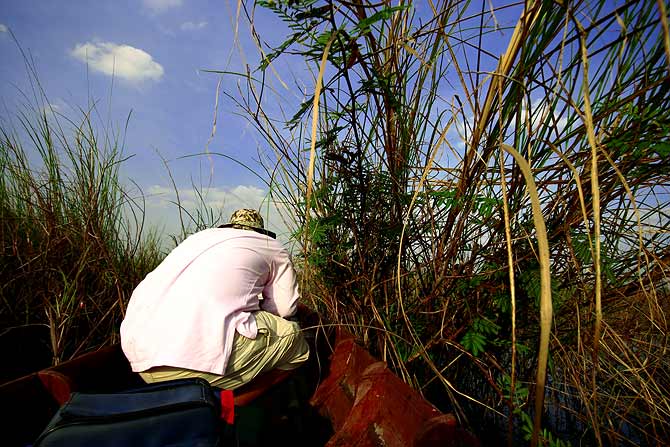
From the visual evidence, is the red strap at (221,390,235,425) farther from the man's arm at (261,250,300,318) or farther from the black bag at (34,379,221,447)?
the man's arm at (261,250,300,318)

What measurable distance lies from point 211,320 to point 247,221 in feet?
3.16

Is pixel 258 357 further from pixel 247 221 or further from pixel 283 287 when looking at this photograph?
pixel 247 221

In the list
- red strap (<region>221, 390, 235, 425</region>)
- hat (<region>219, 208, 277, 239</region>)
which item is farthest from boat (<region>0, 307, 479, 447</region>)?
hat (<region>219, 208, 277, 239</region>)

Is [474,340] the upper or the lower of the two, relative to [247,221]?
lower

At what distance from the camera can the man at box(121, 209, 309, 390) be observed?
1.96m

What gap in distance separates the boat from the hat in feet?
2.80

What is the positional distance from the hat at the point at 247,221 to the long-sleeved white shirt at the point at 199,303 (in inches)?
11.9

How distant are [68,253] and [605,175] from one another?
3587 mm

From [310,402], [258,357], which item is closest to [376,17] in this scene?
[258,357]

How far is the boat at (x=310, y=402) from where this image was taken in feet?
4.47

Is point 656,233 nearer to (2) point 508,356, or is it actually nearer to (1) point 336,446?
(2) point 508,356

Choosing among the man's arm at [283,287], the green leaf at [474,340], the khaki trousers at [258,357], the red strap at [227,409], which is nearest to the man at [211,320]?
the khaki trousers at [258,357]

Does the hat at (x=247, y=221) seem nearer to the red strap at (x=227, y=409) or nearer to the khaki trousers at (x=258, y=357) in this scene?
the khaki trousers at (x=258, y=357)

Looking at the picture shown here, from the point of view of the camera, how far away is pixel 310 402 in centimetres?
229
